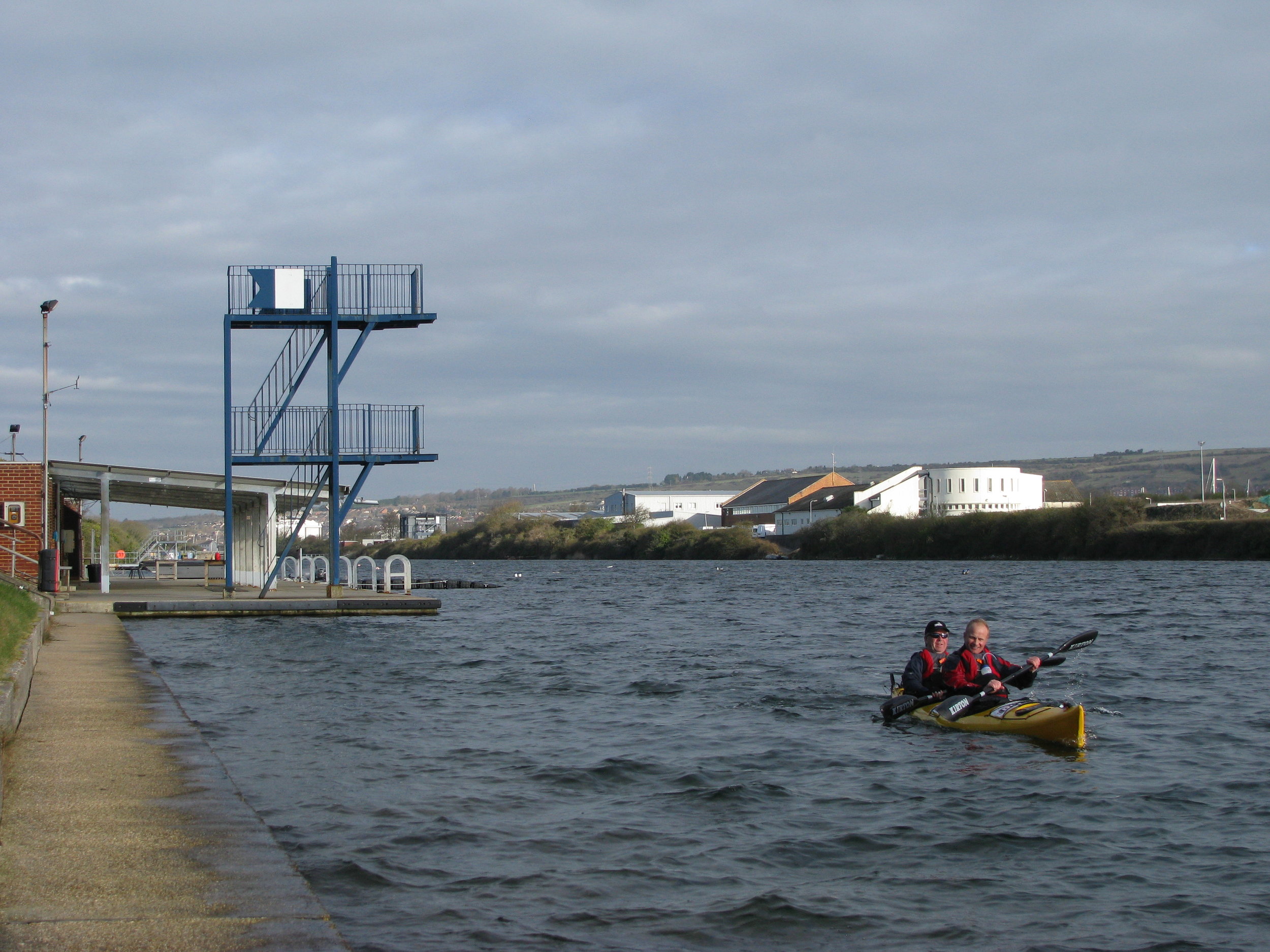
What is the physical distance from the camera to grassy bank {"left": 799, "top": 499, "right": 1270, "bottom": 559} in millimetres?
75938

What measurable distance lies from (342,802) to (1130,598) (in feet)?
115

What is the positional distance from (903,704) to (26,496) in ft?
84.5

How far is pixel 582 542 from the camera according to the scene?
13075cm

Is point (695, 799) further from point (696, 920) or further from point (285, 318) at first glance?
point (285, 318)

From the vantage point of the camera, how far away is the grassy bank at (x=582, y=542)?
115 m

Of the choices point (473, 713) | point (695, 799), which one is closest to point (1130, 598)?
point (473, 713)

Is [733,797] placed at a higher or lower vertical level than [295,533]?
lower

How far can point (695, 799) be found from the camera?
1048cm

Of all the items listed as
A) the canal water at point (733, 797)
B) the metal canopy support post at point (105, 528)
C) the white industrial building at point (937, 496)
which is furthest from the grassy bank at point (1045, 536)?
the metal canopy support post at point (105, 528)

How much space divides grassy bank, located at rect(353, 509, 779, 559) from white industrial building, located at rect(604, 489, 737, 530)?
20665 millimetres

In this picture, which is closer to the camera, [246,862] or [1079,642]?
[246,862]

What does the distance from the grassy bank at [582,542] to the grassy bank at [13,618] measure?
299 feet

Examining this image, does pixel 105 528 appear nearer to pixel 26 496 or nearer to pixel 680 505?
pixel 26 496

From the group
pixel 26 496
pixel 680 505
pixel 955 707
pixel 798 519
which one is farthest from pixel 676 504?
pixel 955 707
